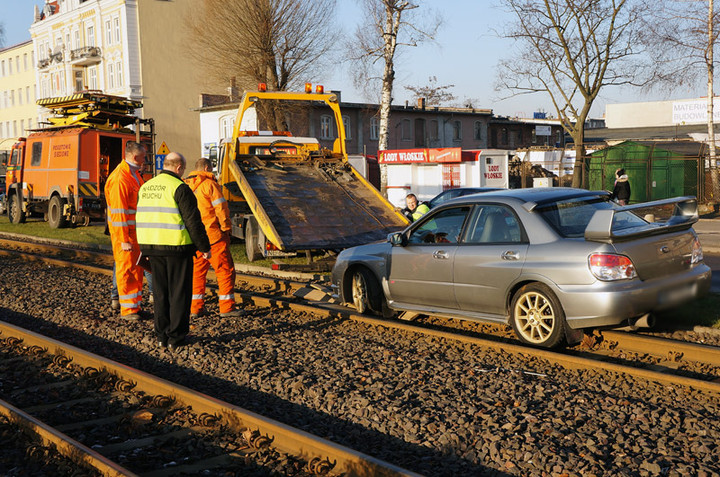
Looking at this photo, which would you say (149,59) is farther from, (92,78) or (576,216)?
(576,216)

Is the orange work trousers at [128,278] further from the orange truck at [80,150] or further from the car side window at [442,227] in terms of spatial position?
the orange truck at [80,150]

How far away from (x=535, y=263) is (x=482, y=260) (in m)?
0.63

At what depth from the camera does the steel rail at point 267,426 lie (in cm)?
422

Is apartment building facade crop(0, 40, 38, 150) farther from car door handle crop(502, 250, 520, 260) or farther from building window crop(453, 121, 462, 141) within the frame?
car door handle crop(502, 250, 520, 260)

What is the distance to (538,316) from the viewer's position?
7137mm

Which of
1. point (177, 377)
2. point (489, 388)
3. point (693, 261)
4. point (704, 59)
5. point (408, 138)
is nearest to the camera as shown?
point (489, 388)

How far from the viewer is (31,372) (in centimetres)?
698

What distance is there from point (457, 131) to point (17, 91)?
47.4m

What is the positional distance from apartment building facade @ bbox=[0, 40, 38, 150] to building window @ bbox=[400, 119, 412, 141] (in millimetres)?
38637

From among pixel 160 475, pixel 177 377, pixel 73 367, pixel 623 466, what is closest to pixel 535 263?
pixel 623 466

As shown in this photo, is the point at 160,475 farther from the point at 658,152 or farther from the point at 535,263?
the point at 658,152

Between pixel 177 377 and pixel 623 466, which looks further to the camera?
pixel 177 377

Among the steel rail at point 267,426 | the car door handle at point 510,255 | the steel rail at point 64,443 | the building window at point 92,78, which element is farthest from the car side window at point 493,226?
the building window at point 92,78

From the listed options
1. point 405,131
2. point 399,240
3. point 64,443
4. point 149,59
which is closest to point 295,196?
point 399,240
